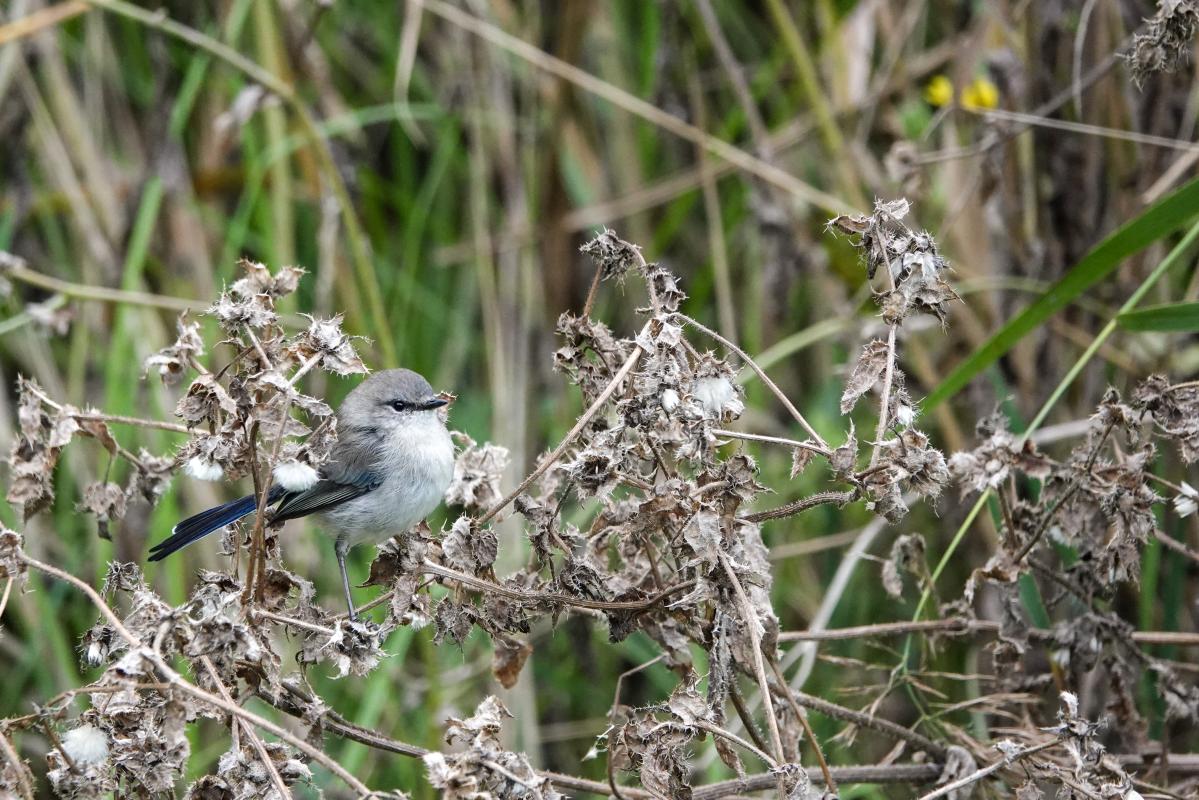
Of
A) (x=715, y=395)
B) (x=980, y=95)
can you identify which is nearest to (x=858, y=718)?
(x=715, y=395)

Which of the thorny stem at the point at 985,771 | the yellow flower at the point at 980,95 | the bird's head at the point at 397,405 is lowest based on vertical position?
the thorny stem at the point at 985,771

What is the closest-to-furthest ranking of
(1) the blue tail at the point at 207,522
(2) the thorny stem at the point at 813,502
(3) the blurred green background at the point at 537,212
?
(2) the thorny stem at the point at 813,502, (1) the blue tail at the point at 207,522, (3) the blurred green background at the point at 537,212

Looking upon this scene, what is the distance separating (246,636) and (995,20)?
323 cm

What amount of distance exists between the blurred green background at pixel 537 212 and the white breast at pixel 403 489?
517 mm

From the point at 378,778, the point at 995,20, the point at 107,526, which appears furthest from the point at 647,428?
the point at 378,778

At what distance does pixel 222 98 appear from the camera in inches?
215

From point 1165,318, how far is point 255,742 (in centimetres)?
184

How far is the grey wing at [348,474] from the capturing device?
327cm

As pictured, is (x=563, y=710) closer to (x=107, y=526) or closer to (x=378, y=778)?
(x=378, y=778)

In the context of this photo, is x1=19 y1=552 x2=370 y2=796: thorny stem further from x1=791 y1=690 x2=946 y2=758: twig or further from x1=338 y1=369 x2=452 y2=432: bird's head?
x1=338 y1=369 x2=452 y2=432: bird's head

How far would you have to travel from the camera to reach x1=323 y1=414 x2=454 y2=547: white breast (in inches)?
126

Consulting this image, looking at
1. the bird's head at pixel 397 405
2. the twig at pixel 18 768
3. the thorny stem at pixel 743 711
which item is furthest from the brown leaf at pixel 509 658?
the bird's head at pixel 397 405

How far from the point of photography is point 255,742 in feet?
6.08

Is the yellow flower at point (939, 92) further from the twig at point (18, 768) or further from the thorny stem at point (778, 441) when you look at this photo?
the twig at point (18, 768)
